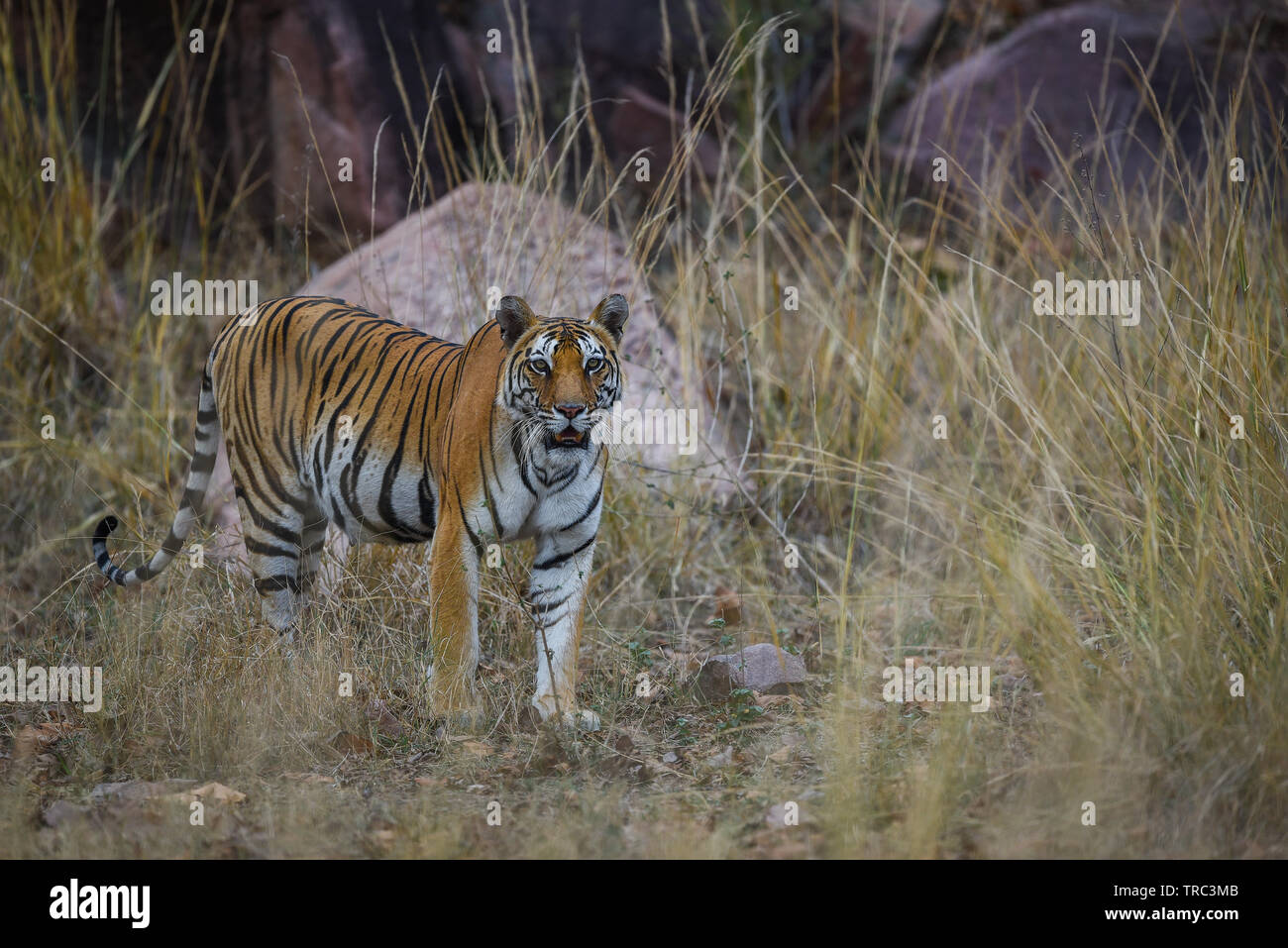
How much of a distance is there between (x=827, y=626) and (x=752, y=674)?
0.67 metres

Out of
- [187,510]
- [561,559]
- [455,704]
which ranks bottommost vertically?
[455,704]

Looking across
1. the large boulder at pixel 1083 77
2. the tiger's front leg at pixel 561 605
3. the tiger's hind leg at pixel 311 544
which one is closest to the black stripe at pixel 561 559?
the tiger's front leg at pixel 561 605

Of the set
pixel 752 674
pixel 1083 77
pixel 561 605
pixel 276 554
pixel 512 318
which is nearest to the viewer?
pixel 512 318

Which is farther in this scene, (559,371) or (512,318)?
(512,318)

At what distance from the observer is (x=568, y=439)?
13.3 feet

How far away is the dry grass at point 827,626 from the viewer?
350 centimetres

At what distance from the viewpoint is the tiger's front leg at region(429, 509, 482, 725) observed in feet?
13.9

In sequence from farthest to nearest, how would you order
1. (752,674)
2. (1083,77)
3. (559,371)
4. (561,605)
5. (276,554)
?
(1083,77) → (276,554) → (752,674) → (561,605) → (559,371)

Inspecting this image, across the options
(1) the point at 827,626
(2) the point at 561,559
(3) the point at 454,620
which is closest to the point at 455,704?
(3) the point at 454,620

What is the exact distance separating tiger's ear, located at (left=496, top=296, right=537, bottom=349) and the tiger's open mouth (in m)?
0.38

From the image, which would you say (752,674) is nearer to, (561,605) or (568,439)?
(561,605)

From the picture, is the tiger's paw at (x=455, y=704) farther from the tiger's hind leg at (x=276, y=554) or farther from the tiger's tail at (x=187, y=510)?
the tiger's tail at (x=187, y=510)

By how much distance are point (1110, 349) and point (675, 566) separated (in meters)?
2.09

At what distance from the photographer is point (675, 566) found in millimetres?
5645
